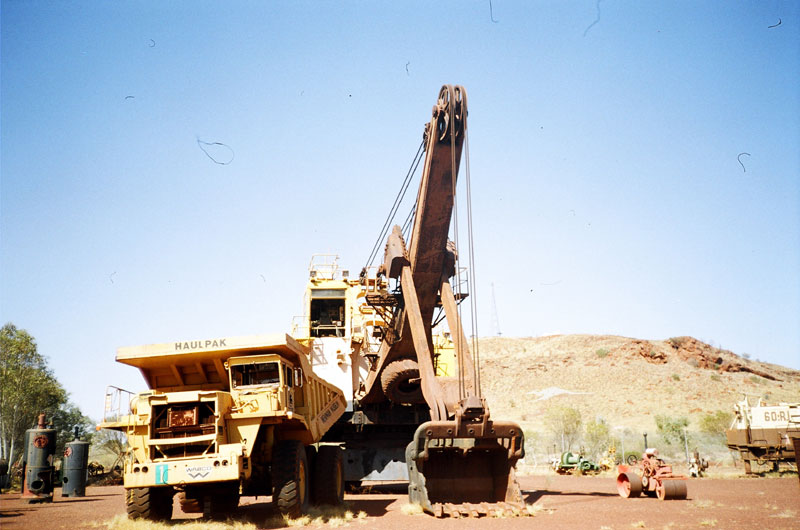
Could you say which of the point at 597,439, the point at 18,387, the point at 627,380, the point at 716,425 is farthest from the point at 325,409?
the point at 627,380

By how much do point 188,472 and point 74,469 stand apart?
13.1 metres

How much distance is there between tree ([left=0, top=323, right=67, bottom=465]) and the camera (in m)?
33.3

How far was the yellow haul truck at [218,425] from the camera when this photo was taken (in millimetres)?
9992

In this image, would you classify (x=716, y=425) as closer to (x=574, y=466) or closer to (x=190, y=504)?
(x=574, y=466)

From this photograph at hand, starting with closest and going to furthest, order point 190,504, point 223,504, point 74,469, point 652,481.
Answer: point 223,504 < point 190,504 < point 652,481 < point 74,469

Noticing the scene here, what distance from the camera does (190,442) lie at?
1001 cm

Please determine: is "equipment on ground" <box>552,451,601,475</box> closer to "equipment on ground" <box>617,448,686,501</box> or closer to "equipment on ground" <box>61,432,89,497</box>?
"equipment on ground" <box>617,448,686,501</box>

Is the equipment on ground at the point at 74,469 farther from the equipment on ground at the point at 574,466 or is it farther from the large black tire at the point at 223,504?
the equipment on ground at the point at 574,466

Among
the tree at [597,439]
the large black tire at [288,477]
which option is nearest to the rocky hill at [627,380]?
the tree at [597,439]

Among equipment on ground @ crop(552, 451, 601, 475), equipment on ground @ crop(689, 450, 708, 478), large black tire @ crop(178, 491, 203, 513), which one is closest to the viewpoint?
large black tire @ crop(178, 491, 203, 513)

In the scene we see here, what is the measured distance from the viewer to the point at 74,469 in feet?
66.8

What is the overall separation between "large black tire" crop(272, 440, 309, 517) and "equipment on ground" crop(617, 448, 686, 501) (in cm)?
802

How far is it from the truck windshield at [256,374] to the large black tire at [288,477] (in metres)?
1.16

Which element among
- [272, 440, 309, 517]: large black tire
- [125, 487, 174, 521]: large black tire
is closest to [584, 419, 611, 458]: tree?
[272, 440, 309, 517]: large black tire
